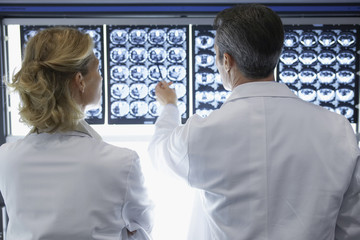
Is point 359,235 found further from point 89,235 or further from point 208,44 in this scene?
point 208,44

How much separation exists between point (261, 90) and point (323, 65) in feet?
2.27

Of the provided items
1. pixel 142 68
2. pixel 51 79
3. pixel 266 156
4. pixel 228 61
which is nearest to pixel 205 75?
pixel 142 68

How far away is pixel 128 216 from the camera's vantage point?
3.67ft

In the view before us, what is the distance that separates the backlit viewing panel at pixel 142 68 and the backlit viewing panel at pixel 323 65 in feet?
1.54

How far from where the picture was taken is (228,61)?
1.15 metres

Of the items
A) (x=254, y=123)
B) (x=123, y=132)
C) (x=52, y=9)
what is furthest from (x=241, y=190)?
(x=52, y=9)

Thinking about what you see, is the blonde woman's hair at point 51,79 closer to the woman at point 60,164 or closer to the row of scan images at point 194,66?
the woman at point 60,164

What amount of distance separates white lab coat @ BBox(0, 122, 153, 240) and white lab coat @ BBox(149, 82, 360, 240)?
→ 225mm

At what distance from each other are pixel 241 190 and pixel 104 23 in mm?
982

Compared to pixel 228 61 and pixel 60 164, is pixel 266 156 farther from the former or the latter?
pixel 60 164

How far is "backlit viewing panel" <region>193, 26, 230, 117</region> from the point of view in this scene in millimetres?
1608

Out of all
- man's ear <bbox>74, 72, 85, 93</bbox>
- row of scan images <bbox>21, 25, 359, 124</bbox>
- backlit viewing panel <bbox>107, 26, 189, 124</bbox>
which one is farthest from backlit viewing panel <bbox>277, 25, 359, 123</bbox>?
man's ear <bbox>74, 72, 85, 93</bbox>

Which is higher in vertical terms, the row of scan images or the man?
the row of scan images

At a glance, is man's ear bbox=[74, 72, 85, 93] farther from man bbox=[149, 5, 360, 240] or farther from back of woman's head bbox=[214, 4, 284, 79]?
back of woman's head bbox=[214, 4, 284, 79]
